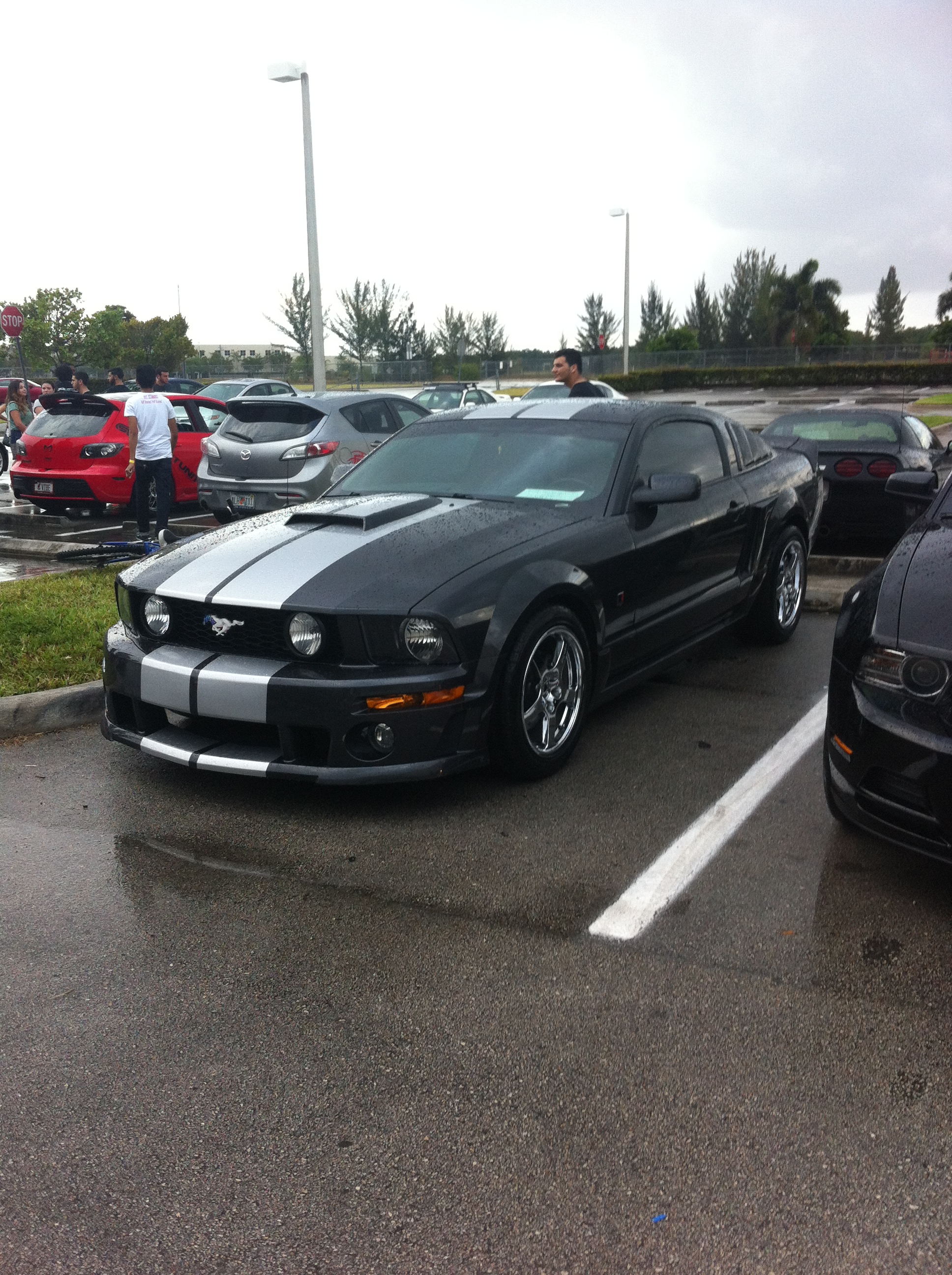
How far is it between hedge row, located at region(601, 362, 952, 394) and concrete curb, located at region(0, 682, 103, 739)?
147 feet

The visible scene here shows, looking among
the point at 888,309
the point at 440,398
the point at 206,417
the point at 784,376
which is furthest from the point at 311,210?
the point at 888,309

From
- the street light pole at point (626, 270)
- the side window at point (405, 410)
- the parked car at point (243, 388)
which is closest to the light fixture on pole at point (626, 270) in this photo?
the street light pole at point (626, 270)

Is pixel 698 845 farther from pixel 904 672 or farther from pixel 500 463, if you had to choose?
pixel 500 463

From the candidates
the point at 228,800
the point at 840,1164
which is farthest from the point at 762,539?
the point at 840,1164

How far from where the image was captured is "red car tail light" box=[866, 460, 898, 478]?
944cm

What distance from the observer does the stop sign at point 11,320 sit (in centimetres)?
2220

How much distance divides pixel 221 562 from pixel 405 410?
7746 mm

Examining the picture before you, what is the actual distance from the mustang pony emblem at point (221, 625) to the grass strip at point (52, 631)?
1.74 meters

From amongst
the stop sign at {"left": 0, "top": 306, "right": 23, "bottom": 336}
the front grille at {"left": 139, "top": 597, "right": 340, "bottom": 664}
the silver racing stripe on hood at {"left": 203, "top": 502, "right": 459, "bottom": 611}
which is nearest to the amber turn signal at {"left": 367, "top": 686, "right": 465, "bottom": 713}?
the front grille at {"left": 139, "top": 597, "right": 340, "bottom": 664}

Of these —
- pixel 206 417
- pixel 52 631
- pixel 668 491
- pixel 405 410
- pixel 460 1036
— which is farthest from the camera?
pixel 206 417

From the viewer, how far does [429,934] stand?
137 inches

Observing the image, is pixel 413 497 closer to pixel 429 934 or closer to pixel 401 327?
pixel 429 934

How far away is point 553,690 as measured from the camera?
475 centimetres

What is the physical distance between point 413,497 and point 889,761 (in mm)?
2721
